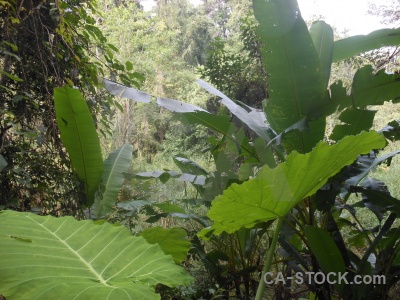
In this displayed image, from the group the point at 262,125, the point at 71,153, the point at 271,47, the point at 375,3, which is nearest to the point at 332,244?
the point at 262,125

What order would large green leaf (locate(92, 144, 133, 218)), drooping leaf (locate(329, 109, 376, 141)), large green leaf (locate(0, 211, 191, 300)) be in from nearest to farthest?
1. large green leaf (locate(0, 211, 191, 300))
2. drooping leaf (locate(329, 109, 376, 141))
3. large green leaf (locate(92, 144, 133, 218))

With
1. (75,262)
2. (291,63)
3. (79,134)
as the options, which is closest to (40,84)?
(79,134)

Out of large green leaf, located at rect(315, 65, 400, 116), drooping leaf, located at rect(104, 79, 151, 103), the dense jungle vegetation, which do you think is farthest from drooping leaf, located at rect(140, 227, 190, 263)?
large green leaf, located at rect(315, 65, 400, 116)

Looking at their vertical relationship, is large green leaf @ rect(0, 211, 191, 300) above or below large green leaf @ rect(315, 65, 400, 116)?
below

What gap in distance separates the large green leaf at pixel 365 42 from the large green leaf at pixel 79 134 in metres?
0.94

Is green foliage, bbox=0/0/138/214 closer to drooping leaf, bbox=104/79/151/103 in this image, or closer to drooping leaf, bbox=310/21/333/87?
drooping leaf, bbox=104/79/151/103

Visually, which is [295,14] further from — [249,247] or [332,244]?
[249,247]

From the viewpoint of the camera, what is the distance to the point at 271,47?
1.01 m

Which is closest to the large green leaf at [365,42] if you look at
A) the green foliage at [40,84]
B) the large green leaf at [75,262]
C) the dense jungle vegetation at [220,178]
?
the dense jungle vegetation at [220,178]

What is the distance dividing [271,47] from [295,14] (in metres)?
0.11

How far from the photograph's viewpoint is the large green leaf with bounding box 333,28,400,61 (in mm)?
1169

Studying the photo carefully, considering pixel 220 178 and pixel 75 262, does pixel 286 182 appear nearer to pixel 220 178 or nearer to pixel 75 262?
pixel 75 262

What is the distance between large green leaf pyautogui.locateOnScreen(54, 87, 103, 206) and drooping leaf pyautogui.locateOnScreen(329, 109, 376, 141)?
0.84 metres

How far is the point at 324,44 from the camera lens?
1.20 metres
